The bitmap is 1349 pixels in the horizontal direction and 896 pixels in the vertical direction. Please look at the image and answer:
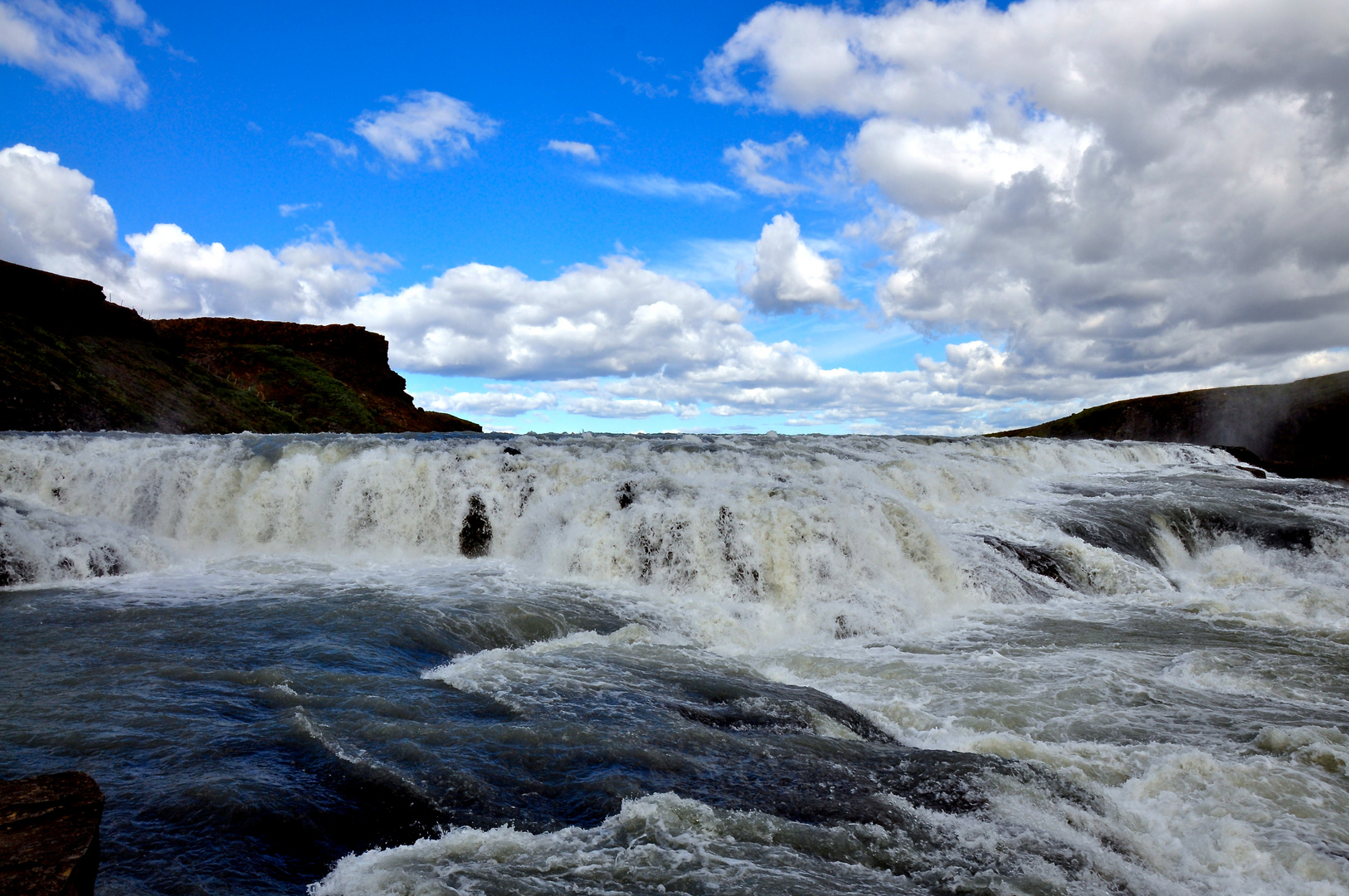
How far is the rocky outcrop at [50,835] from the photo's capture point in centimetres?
256

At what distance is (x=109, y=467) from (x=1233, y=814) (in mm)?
18826

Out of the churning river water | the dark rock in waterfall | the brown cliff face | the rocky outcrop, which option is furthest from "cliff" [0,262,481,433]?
the rocky outcrop

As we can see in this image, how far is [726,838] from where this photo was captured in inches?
182

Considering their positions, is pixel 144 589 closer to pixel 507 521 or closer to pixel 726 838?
pixel 507 521

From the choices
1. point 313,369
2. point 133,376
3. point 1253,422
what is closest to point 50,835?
point 133,376

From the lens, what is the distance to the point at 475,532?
15.1 meters

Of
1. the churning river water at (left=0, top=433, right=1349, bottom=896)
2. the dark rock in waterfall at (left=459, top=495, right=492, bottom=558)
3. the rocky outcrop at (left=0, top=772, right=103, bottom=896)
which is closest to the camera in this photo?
the rocky outcrop at (left=0, top=772, right=103, bottom=896)

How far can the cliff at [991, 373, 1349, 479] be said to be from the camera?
36.0 metres

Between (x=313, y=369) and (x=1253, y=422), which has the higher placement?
(x=313, y=369)

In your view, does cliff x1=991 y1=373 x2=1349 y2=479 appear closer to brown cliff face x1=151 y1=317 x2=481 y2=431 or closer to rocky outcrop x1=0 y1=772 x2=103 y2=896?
rocky outcrop x1=0 y1=772 x2=103 y2=896

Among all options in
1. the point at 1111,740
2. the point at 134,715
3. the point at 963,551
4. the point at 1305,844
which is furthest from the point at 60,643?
the point at 963,551

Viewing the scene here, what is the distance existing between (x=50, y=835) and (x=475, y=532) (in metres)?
12.4

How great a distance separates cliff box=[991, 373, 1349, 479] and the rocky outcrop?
125 ft

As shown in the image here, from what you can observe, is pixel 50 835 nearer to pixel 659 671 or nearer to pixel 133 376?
pixel 659 671
